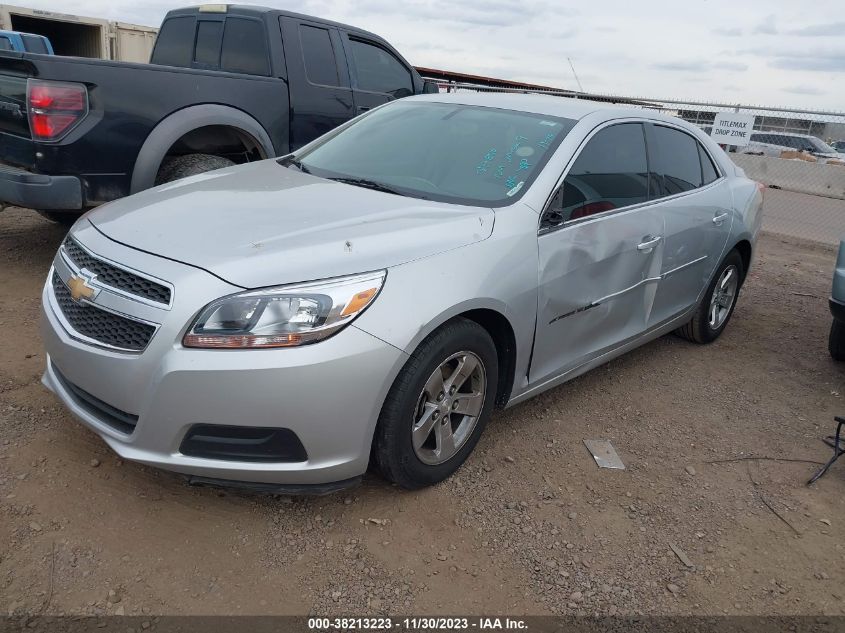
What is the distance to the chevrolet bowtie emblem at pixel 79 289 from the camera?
2527 mm

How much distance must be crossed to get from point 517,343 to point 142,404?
1.56m

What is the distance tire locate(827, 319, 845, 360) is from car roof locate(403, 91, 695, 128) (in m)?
2.05

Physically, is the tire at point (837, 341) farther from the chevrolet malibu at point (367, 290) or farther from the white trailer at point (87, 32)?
the white trailer at point (87, 32)

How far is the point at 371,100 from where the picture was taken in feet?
21.2

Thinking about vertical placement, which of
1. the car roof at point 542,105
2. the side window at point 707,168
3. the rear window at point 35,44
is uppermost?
the car roof at point 542,105

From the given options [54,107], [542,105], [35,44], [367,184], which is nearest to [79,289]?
[367,184]

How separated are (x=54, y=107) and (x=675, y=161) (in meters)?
3.86

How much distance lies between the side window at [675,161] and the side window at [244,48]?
3264 mm

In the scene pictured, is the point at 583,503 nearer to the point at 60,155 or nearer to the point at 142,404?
the point at 142,404

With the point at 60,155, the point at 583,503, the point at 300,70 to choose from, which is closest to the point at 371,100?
the point at 300,70

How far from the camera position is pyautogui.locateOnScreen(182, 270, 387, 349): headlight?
231 centimetres

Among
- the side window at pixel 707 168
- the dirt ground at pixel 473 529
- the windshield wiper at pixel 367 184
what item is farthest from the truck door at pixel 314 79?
the side window at pixel 707 168

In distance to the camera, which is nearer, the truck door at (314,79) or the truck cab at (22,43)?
the truck door at (314,79)

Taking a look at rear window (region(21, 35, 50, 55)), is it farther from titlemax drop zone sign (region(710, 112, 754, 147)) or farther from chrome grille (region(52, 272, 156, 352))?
titlemax drop zone sign (region(710, 112, 754, 147))
